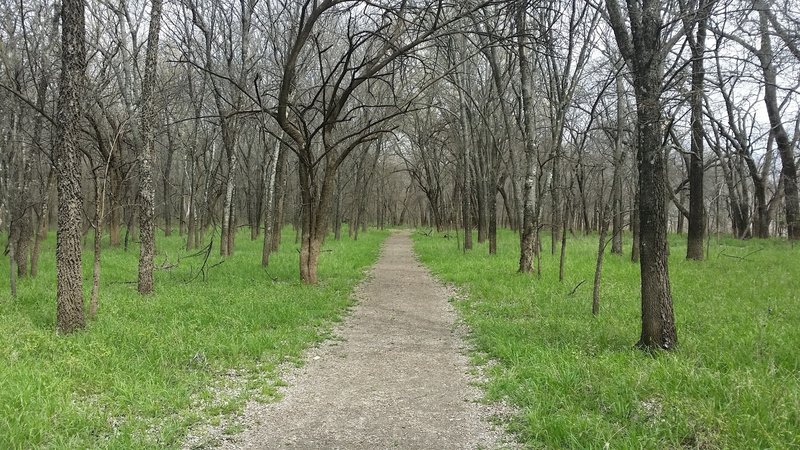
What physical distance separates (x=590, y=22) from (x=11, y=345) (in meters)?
11.5

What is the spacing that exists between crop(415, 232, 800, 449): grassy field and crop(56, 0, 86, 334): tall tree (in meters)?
4.74

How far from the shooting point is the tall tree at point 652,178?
4852 mm

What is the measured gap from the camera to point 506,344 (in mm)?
5621

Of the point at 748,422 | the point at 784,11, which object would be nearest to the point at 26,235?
the point at 748,422

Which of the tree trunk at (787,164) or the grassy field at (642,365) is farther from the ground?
the tree trunk at (787,164)

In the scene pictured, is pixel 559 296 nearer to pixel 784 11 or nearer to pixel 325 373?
pixel 325 373

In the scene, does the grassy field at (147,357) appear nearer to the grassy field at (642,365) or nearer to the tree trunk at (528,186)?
the grassy field at (642,365)

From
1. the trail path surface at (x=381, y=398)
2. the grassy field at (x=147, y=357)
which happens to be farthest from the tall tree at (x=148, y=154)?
the trail path surface at (x=381, y=398)

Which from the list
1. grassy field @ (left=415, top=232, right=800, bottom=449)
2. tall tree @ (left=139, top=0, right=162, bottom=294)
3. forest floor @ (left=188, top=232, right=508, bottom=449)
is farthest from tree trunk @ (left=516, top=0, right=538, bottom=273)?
tall tree @ (left=139, top=0, right=162, bottom=294)

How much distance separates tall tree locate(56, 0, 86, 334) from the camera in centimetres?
561

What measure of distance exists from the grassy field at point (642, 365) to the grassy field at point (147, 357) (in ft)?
7.44

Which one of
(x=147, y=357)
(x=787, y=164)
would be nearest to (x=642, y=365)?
(x=147, y=357)

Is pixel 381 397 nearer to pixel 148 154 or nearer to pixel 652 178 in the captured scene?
pixel 652 178

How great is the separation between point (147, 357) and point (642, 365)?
4653mm
